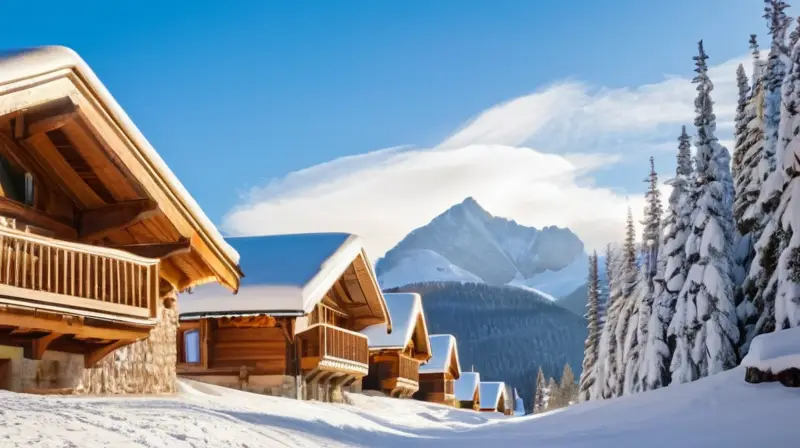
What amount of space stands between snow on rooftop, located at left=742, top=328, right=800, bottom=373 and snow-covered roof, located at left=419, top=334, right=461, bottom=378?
3790 cm

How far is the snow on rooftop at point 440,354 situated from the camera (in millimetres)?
51656

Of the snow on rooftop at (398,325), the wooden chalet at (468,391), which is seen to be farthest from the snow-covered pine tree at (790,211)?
the wooden chalet at (468,391)

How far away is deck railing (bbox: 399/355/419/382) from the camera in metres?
38.9

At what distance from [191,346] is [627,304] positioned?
31.4 m

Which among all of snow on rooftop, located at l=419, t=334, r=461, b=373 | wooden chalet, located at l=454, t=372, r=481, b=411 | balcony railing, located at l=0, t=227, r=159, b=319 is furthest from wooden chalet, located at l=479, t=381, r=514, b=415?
balcony railing, located at l=0, t=227, r=159, b=319

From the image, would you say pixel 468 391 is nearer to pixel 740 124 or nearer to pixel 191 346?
pixel 740 124

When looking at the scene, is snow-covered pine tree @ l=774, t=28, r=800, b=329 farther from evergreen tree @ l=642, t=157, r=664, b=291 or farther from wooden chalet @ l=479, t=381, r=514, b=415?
wooden chalet @ l=479, t=381, r=514, b=415

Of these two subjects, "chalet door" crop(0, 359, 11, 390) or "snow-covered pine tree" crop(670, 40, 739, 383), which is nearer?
"chalet door" crop(0, 359, 11, 390)

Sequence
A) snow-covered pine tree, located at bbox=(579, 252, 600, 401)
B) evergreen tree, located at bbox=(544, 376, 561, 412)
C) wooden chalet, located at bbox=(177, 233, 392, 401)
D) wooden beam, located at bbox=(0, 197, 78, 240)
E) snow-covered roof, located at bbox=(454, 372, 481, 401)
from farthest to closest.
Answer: evergreen tree, located at bbox=(544, 376, 561, 412) < snow-covered roof, located at bbox=(454, 372, 481, 401) < snow-covered pine tree, located at bbox=(579, 252, 600, 401) < wooden chalet, located at bbox=(177, 233, 392, 401) < wooden beam, located at bbox=(0, 197, 78, 240)

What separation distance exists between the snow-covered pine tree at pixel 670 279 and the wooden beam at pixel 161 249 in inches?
944

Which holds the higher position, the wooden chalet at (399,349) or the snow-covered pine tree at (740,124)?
the snow-covered pine tree at (740,124)

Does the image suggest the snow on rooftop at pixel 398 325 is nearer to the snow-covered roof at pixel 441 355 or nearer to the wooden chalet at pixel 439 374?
the snow-covered roof at pixel 441 355

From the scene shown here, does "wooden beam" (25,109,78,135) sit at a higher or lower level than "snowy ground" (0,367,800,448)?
higher

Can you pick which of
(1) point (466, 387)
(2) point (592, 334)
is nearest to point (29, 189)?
(2) point (592, 334)
